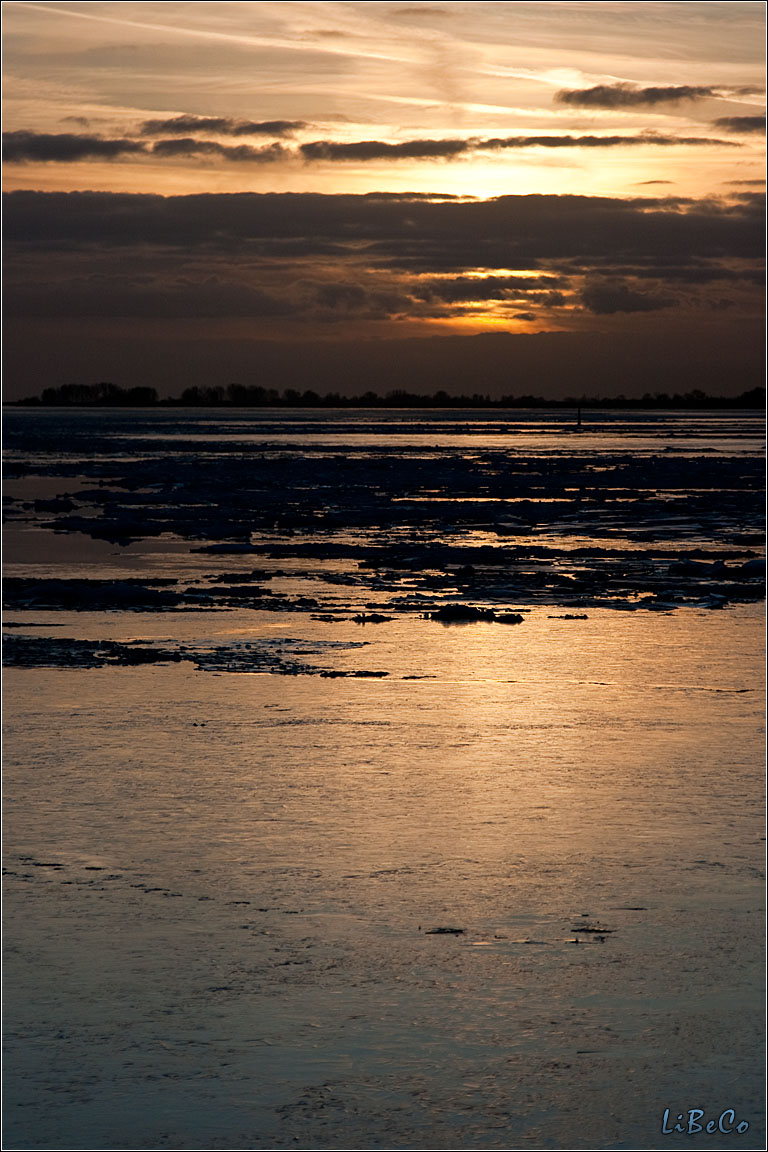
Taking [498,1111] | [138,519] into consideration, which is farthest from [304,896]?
[138,519]

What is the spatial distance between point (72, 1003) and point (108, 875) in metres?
1.24

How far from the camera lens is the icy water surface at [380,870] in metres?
4.43

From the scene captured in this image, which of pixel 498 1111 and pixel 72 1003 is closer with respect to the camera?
pixel 498 1111

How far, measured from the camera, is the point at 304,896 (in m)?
5.96

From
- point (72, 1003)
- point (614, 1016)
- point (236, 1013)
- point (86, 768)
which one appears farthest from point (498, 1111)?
point (86, 768)

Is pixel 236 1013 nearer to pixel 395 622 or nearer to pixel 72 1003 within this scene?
pixel 72 1003

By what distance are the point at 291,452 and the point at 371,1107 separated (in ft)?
177

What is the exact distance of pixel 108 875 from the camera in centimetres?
624

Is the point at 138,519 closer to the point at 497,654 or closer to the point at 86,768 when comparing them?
the point at 497,654

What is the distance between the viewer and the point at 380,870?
6.31 m

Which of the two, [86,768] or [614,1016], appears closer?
[614,1016]

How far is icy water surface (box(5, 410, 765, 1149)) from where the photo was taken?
14.5ft

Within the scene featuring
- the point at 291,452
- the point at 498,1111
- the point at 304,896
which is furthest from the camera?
the point at 291,452

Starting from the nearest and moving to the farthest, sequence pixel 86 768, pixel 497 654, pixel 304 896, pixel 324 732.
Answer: pixel 304 896 → pixel 86 768 → pixel 324 732 → pixel 497 654
